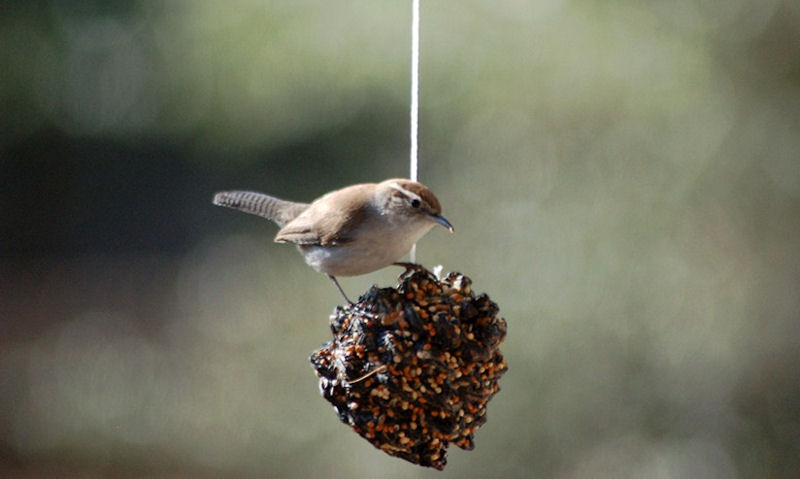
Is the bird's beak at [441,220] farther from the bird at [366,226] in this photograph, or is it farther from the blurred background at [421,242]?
the blurred background at [421,242]

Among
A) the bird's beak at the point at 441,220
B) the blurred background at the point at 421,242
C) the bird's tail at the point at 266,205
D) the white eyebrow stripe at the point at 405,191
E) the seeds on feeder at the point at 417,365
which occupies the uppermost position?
the blurred background at the point at 421,242

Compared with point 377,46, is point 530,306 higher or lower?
lower

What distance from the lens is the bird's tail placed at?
2.79 m

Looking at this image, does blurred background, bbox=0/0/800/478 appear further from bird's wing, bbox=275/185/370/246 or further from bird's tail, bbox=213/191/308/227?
bird's wing, bbox=275/185/370/246

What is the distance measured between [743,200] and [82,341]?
15.4ft

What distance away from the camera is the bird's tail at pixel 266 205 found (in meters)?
2.79

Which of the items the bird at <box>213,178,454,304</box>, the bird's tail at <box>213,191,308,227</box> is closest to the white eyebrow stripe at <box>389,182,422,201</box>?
the bird at <box>213,178,454,304</box>

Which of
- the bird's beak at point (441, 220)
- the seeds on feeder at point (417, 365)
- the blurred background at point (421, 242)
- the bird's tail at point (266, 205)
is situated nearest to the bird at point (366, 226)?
the bird's beak at point (441, 220)

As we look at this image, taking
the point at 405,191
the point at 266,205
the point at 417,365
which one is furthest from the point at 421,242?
the point at 417,365

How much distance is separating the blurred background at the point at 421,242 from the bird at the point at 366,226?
3.04 meters

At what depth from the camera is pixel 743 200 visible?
518 cm

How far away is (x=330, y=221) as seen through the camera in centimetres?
242

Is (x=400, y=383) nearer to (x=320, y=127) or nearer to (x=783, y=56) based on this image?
(x=783, y=56)

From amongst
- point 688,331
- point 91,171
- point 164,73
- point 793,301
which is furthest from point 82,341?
point 793,301
